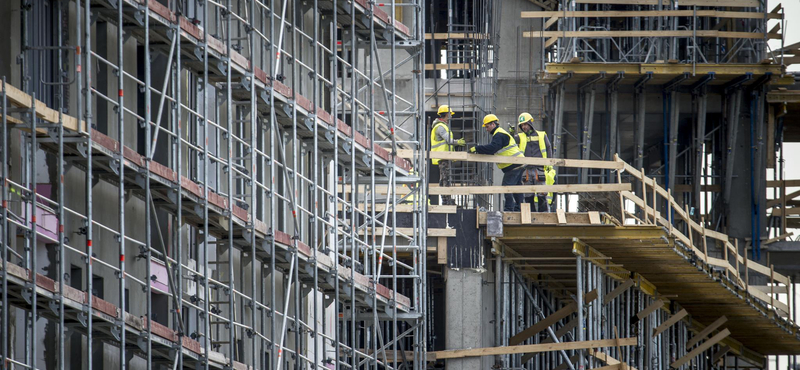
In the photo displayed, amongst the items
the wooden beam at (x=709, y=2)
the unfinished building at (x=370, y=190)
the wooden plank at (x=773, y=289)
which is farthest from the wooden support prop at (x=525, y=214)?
the wooden beam at (x=709, y=2)

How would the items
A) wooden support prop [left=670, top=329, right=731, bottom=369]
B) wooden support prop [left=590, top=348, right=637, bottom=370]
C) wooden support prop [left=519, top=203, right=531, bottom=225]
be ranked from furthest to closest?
wooden support prop [left=670, top=329, right=731, bottom=369] → wooden support prop [left=590, top=348, right=637, bottom=370] → wooden support prop [left=519, top=203, right=531, bottom=225]

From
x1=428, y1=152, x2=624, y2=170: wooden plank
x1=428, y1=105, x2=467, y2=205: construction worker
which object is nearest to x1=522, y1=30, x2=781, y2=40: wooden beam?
x1=428, y1=105, x2=467, y2=205: construction worker

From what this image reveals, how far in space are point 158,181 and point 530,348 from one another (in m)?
11.4

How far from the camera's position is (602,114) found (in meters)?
35.2

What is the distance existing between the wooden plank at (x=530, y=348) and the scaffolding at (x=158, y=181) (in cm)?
265

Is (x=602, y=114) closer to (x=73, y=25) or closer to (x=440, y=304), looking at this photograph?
(x=440, y=304)

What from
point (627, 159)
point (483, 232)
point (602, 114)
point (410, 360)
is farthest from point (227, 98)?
point (627, 159)

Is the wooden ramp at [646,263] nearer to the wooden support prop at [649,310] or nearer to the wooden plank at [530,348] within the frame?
the wooden support prop at [649,310]

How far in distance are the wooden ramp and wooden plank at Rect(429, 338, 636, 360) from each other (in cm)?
150

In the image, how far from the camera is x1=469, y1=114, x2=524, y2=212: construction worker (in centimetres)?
2573

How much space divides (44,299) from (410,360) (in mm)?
15701

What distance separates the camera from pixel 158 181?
1614cm

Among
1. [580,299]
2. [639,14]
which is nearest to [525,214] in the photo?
[580,299]

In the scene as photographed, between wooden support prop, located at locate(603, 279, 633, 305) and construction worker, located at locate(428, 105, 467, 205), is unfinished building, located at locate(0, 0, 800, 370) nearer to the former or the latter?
wooden support prop, located at locate(603, 279, 633, 305)
